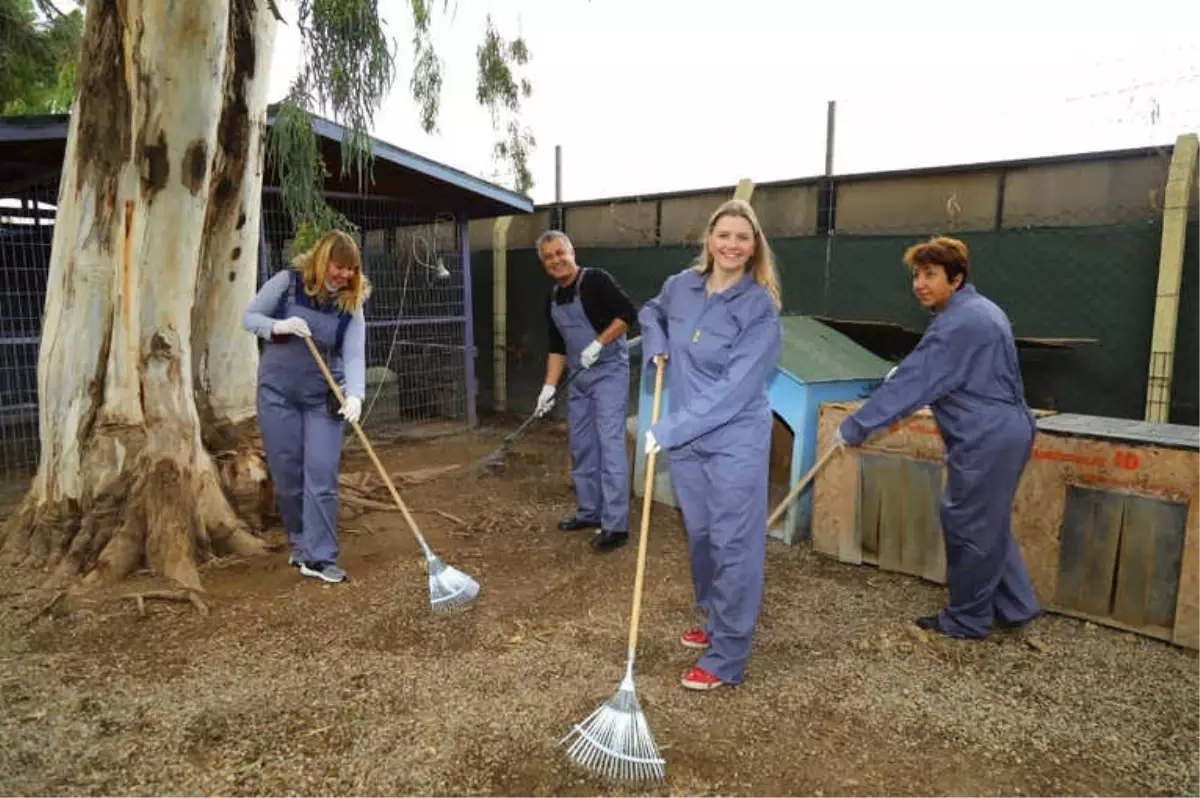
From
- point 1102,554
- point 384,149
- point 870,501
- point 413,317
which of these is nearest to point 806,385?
point 870,501

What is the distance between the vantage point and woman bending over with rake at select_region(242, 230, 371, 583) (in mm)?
3715

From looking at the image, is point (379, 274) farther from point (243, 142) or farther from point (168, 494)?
point (168, 494)

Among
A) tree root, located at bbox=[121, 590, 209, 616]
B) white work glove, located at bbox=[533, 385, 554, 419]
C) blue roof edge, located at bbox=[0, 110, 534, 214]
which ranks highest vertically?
blue roof edge, located at bbox=[0, 110, 534, 214]

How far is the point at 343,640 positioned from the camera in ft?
10.7

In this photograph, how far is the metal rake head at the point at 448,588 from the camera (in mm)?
3535

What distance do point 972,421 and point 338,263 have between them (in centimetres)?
276

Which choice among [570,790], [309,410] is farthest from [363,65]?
[570,790]

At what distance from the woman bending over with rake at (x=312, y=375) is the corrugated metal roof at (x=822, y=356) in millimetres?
2197

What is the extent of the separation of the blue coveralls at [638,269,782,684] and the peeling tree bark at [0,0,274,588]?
2.42 m

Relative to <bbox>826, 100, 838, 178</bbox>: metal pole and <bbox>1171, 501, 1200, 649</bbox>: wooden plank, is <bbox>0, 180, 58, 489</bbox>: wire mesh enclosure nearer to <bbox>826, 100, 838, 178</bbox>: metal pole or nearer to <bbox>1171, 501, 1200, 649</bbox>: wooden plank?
<bbox>826, 100, 838, 178</bbox>: metal pole

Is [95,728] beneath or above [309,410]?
beneath

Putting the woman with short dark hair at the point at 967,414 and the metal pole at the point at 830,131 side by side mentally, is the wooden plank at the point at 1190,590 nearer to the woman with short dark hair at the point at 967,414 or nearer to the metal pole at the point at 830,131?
the woman with short dark hair at the point at 967,414

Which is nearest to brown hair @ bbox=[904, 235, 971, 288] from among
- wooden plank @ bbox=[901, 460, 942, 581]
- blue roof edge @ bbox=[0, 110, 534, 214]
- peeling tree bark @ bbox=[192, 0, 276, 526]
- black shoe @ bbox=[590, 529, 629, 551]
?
wooden plank @ bbox=[901, 460, 942, 581]

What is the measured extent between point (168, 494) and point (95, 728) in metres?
1.54
